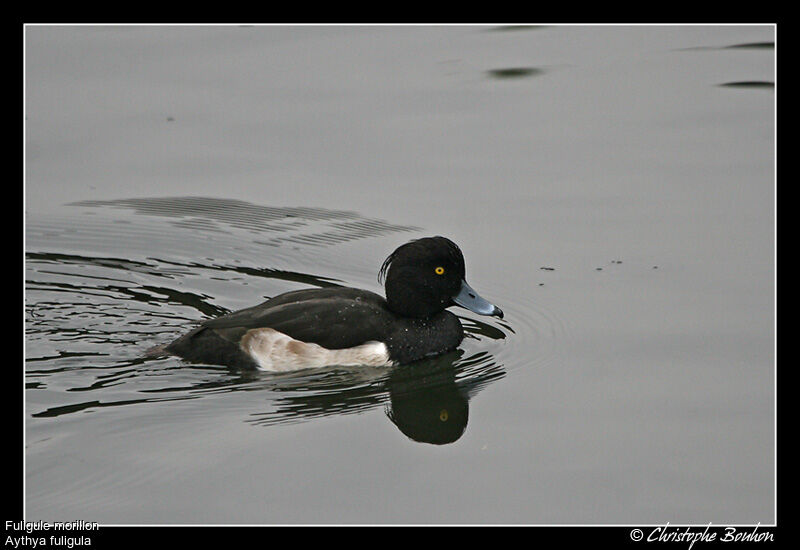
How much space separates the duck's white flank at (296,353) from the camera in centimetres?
896

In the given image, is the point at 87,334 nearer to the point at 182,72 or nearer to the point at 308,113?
the point at 308,113

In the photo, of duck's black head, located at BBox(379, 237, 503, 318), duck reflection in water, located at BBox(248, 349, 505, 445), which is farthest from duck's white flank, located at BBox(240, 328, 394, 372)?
duck's black head, located at BBox(379, 237, 503, 318)

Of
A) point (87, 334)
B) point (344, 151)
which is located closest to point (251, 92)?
point (344, 151)

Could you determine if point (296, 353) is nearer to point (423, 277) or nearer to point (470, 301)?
point (423, 277)

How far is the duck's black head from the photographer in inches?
364

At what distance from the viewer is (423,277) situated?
9.27 m

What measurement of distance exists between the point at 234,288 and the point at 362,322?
173 cm

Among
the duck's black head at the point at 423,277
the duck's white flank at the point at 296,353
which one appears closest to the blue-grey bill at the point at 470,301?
the duck's black head at the point at 423,277

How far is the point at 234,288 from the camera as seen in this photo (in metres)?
10.4

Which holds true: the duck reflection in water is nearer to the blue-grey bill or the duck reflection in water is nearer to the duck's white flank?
the duck's white flank

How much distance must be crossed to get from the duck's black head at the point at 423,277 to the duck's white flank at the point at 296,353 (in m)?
0.42

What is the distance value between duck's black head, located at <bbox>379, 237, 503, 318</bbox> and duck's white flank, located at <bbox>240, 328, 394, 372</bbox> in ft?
1.37

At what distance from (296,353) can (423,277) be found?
41.7 inches

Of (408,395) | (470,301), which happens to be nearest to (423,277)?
(470,301)
